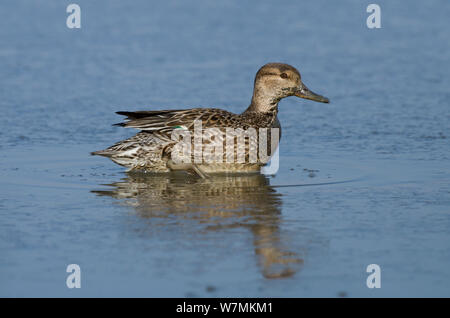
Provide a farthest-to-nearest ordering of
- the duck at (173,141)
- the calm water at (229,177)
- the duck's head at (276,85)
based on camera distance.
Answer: the duck's head at (276,85) < the duck at (173,141) < the calm water at (229,177)

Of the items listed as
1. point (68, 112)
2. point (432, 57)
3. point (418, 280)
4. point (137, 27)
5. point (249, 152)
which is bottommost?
point (418, 280)

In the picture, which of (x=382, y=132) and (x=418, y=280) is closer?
(x=418, y=280)

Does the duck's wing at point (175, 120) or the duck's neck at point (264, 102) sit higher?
the duck's neck at point (264, 102)

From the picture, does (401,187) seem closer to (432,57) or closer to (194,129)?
(194,129)

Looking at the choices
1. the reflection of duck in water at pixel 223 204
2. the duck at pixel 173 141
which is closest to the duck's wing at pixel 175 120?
the duck at pixel 173 141

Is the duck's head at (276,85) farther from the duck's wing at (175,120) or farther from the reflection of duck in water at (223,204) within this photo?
the reflection of duck in water at (223,204)

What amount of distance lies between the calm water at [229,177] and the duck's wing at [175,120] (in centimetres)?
47

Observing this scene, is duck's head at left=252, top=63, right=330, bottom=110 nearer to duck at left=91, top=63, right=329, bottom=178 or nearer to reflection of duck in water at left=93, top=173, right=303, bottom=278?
duck at left=91, top=63, right=329, bottom=178

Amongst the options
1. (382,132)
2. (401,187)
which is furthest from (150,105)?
(401,187)

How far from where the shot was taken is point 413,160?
8070 millimetres

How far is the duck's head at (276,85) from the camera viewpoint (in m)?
8.20

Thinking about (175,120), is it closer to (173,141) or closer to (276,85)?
(173,141)

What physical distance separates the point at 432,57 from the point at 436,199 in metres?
7.39

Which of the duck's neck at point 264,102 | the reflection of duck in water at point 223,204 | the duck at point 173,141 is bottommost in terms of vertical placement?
the reflection of duck in water at point 223,204
